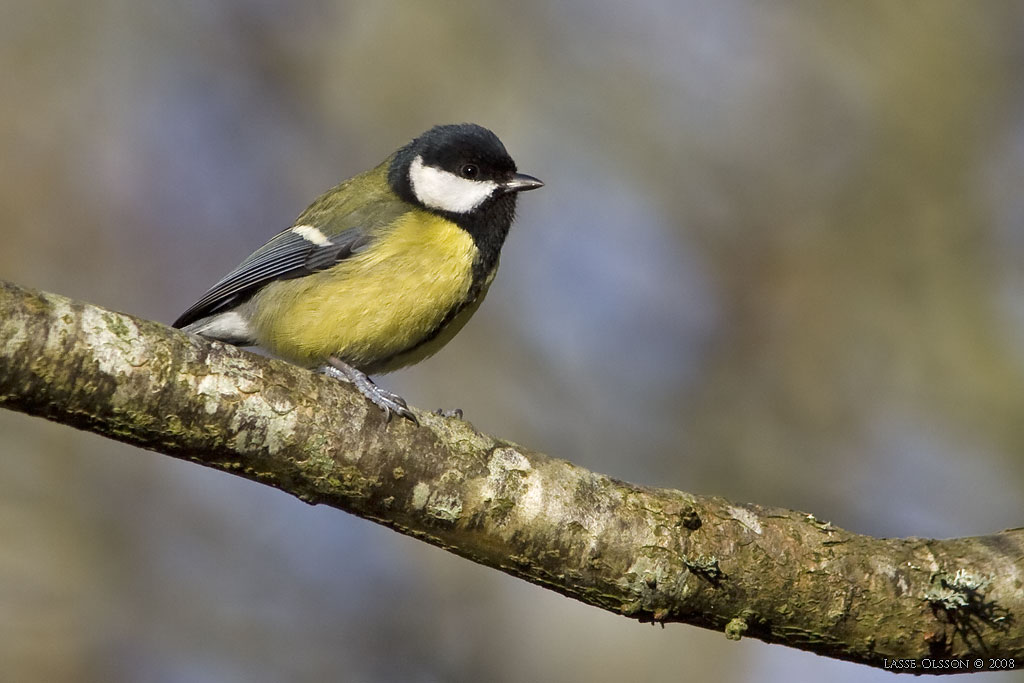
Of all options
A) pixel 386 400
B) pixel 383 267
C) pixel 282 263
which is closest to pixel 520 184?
pixel 383 267

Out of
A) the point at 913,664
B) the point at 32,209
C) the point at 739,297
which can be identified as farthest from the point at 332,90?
the point at 913,664

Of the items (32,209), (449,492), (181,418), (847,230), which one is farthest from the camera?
(847,230)

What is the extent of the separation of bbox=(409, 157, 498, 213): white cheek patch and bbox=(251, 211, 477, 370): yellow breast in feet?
0.78

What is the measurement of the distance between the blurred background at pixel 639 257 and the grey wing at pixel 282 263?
191cm

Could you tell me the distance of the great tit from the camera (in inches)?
160

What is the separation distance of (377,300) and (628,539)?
1574 millimetres

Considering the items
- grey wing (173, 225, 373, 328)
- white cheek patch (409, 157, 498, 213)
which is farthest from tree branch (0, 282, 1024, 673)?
white cheek patch (409, 157, 498, 213)

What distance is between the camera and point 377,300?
13.2 feet

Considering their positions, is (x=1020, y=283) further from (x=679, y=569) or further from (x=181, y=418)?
(x=181, y=418)

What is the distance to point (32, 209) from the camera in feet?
20.8

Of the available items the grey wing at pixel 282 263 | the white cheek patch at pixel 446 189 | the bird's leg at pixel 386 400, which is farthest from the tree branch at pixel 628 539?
the white cheek patch at pixel 446 189

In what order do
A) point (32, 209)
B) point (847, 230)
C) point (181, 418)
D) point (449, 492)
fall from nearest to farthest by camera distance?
point (181, 418)
point (449, 492)
point (32, 209)
point (847, 230)

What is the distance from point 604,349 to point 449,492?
12.7 ft

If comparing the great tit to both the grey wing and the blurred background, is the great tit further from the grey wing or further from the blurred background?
the blurred background
